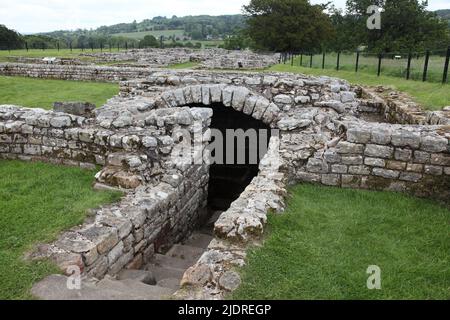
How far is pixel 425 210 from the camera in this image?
5660 mm

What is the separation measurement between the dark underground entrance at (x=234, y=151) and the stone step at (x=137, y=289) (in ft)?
27.1

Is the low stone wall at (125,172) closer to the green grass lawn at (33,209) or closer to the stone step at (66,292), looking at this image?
the green grass lawn at (33,209)

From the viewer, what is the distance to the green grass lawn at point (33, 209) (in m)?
4.18

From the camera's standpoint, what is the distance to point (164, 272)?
5816 mm

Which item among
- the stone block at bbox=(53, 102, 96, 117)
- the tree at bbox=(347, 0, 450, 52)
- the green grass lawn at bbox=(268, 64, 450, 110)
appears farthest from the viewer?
the tree at bbox=(347, 0, 450, 52)

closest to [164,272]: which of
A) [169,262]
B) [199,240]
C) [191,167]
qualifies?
[169,262]

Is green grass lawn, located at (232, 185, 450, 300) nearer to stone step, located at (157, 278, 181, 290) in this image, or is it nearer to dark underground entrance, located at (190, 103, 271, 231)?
stone step, located at (157, 278, 181, 290)

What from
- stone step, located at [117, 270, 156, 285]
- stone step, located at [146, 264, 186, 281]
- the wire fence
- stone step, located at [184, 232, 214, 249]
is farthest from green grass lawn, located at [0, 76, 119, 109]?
the wire fence

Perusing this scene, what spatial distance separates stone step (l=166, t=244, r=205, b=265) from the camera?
6571 mm

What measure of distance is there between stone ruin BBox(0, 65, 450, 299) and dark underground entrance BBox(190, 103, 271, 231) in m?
4.03

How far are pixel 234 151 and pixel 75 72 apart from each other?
12413 mm

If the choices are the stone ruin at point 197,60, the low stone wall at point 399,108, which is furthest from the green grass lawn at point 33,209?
the stone ruin at point 197,60

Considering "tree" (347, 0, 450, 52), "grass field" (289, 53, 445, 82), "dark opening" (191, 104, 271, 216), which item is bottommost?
"dark opening" (191, 104, 271, 216)

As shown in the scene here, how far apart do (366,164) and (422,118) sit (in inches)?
119
